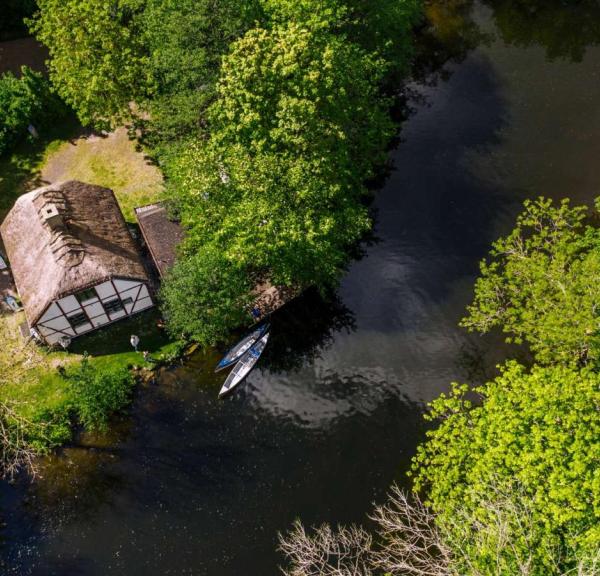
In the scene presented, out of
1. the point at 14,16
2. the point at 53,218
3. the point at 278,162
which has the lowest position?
the point at 278,162

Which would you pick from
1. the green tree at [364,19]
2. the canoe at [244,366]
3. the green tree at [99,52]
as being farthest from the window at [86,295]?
the green tree at [364,19]

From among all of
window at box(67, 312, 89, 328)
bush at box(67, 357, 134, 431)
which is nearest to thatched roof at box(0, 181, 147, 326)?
window at box(67, 312, 89, 328)

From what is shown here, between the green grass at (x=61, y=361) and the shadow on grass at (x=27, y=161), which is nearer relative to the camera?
the green grass at (x=61, y=361)

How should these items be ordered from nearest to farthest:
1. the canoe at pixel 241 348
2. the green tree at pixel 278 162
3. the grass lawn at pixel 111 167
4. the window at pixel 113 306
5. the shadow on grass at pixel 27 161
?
the green tree at pixel 278 162 → the canoe at pixel 241 348 → the window at pixel 113 306 → the grass lawn at pixel 111 167 → the shadow on grass at pixel 27 161

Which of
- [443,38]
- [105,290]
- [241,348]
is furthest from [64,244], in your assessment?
[443,38]

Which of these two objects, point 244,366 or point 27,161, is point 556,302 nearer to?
point 244,366

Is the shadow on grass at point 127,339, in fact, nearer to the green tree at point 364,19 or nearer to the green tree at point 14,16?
the green tree at point 364,19
